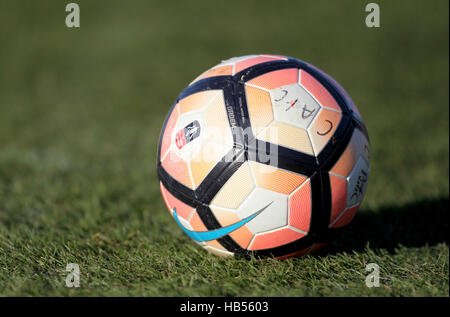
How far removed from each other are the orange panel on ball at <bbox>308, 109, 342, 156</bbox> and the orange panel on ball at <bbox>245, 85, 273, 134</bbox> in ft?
1.09

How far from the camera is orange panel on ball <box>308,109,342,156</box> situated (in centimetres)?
339

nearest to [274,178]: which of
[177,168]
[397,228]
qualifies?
[177,168]

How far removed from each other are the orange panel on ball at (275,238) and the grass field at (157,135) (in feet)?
0.70

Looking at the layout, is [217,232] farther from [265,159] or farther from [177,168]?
[265,159]

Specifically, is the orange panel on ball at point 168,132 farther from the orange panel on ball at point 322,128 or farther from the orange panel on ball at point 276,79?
the orange panel on ball at point 322,128

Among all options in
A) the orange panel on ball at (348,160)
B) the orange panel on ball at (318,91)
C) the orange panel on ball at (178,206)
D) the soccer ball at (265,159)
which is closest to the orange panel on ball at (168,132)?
the soccer ball at (265,159)

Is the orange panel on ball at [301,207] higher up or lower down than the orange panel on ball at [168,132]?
lower down

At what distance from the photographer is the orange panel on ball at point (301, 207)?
3.38 m

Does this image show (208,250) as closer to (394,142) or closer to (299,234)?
(299,234)

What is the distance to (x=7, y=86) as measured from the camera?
31.7ft

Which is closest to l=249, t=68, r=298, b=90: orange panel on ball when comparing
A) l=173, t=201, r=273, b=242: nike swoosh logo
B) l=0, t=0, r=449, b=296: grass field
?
l=173, t=201, r=273, b=242: nike swoosh logo

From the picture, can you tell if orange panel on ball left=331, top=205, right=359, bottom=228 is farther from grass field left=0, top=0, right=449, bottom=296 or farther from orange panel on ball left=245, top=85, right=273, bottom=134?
orange panel on ball left=245, top=85, right=273, bottom=134

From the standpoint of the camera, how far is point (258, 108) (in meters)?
3.40
